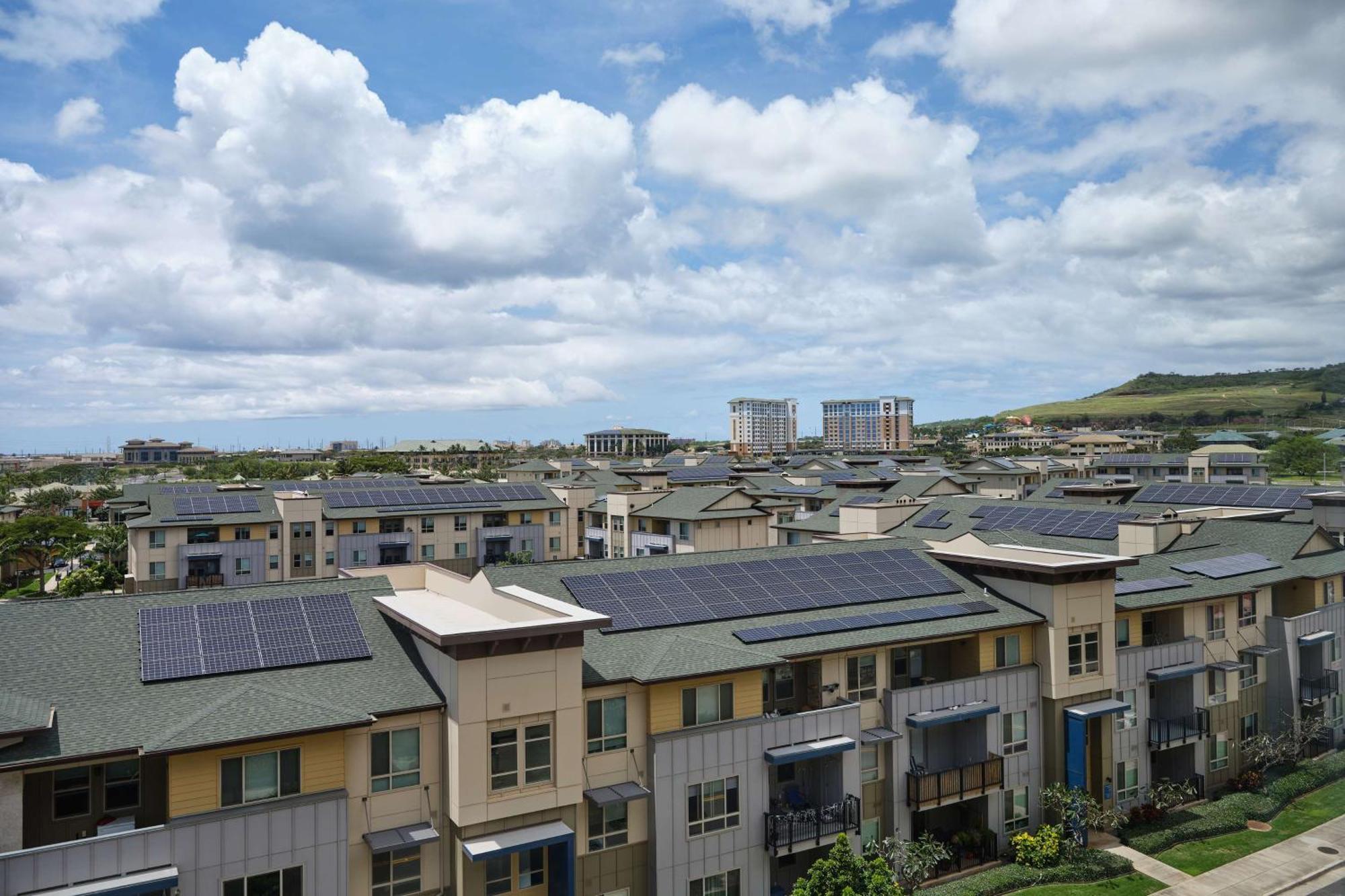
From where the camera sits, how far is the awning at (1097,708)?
2952 cm

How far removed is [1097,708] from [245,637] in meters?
28.9

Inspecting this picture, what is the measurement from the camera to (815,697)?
27.2 m

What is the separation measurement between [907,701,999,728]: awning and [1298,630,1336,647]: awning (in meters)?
20.1

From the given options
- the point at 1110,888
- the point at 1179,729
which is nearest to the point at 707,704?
the point at 1110,888

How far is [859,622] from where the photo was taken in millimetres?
28609

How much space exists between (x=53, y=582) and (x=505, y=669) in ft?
280

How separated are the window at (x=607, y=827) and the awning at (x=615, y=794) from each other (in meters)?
0.31

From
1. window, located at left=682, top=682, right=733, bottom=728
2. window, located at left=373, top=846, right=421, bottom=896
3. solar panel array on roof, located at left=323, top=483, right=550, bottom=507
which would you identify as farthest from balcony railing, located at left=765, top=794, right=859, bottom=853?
solar panel array on roof, located at left=323, top=483, right=550, bottom=507

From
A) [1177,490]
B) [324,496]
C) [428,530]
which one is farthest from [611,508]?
[1177,490]

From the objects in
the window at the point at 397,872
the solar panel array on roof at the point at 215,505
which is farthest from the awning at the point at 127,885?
the solar panel array on roof at the point at 215,505

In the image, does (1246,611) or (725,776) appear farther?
(1246,611)

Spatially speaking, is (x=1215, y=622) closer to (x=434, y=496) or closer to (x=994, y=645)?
(x=994, y=645)

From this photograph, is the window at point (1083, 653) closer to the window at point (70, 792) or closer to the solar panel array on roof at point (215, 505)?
the window at point (70, 792)

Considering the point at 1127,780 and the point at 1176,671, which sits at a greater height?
the point at 1176,671
